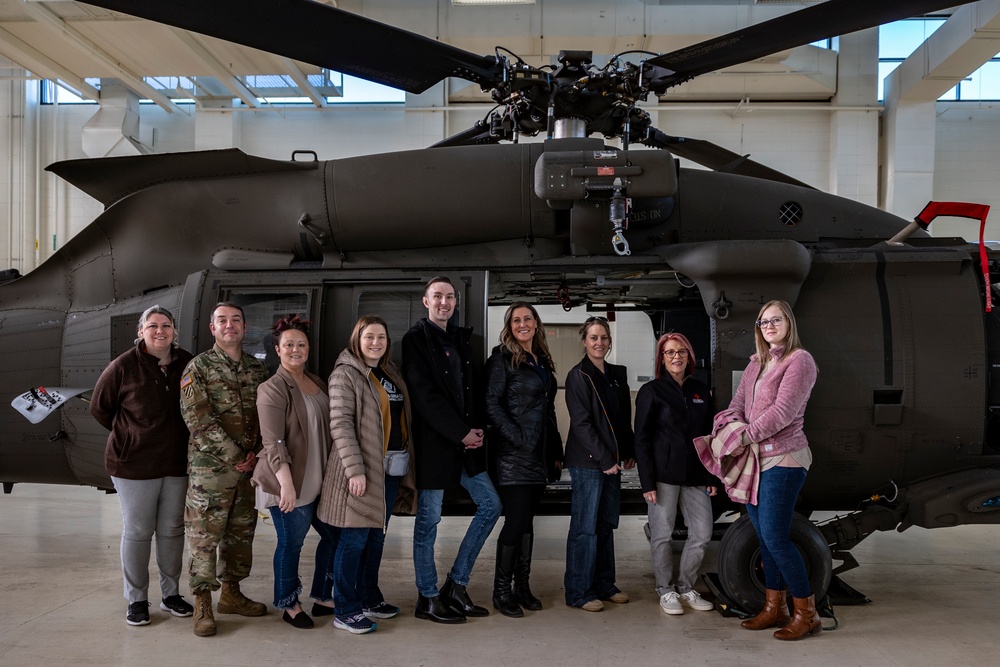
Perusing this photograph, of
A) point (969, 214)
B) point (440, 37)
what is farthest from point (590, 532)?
point (440, 37)

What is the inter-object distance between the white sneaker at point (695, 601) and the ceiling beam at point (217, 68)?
915cm

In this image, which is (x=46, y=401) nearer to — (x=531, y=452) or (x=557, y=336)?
(x=531, y=452)

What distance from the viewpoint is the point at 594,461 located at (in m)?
4.44

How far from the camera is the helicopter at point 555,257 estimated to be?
4.67m

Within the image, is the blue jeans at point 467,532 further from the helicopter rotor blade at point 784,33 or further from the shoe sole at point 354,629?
the helicopter rotor blade at point 784,33

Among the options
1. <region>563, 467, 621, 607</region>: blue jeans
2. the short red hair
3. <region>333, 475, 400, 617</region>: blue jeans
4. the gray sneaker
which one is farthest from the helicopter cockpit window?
the short red hair

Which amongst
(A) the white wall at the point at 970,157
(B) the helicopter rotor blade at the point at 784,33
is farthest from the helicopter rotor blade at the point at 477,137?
(A) the white wall at the point at 970,157

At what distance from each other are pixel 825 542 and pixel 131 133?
42.3ft

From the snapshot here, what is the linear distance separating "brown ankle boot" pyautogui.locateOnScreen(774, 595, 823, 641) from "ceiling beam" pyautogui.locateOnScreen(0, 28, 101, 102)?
1155 cm

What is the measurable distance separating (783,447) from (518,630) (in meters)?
1.77

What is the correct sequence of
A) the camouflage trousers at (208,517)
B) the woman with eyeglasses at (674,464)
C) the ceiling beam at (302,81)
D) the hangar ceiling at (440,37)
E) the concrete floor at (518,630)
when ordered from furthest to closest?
the ceiling beam at (302,81) → the hangar ceiling at (440,37) → the woman with eyeglasses at (674,464) → the camouflage trousers at (208,517) → the concrete floor at (518,630)

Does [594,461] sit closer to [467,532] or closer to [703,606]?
[467,532]

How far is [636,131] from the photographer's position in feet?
19.5

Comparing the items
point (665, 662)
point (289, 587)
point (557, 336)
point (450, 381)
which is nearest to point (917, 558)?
point (665, 662)
